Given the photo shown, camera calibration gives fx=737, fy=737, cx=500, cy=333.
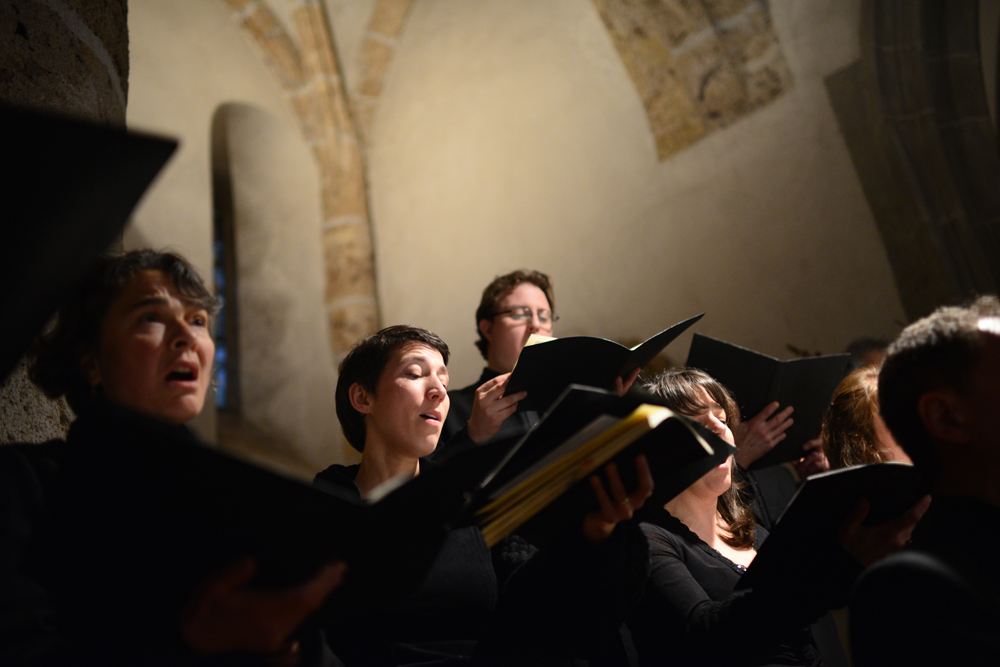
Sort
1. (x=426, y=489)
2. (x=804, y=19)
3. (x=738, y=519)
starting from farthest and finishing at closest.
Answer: (x=804, y=19), (x=738, y=519), (x=426, y=489)

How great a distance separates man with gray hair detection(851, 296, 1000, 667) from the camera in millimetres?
1149

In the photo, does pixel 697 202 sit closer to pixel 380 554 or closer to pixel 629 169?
pixel 629 169

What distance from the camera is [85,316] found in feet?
4.60

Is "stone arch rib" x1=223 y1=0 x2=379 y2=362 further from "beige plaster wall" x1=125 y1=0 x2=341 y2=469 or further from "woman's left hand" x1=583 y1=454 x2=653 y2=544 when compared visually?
"woman's left hand" x1=583 y1=454 x2=653 y2=544

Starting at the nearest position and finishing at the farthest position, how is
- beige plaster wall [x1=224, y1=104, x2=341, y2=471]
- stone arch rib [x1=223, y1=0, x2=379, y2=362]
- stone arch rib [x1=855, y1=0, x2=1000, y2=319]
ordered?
stone arch rib [x1=855, y1=0, x2=1000, y2=319] → beige plaster wall [x1=224, y1=104, x2=341, y2=471] → stone arch rib [x1=223, y1=0, x2=379, y2=362]

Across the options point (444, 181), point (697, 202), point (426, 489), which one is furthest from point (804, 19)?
point (426, 489)

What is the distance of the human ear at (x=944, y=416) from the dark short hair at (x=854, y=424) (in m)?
0.81

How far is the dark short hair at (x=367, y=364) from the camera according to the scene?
2133 mm

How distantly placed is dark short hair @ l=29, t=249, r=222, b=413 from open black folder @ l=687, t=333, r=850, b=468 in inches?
67.9

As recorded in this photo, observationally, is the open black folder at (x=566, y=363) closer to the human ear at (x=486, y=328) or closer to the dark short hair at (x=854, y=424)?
the dark short hair at (x=854, y=424)

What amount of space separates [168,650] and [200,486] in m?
0.23

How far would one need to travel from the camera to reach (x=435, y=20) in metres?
6.89

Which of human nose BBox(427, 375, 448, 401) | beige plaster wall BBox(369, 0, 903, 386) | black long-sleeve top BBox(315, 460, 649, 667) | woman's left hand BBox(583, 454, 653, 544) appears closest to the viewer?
woman's left hand BBox(583, 454, 653, 544)

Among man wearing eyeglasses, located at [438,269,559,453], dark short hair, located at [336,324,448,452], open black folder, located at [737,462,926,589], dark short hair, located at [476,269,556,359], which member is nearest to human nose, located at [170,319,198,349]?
dark short hair, located at [336,324,448,452]
